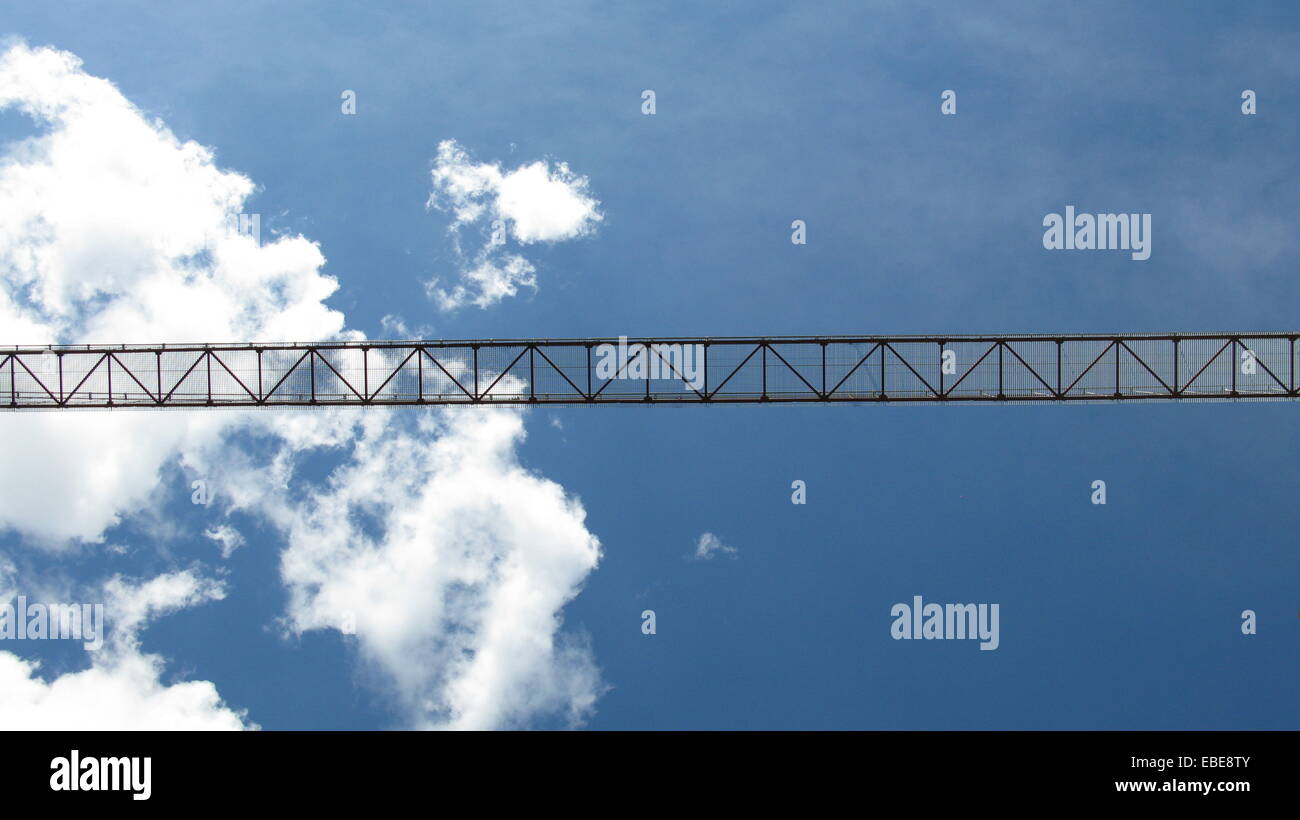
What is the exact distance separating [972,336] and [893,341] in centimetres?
252

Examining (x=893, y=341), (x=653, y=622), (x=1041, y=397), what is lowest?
(x=653, y=622)

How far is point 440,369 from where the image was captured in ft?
97.1

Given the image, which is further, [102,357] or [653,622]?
[653,622]

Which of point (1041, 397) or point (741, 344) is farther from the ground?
point (741, 344)

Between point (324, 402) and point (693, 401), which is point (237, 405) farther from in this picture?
point (693, 401)

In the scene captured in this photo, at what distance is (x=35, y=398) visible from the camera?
30297mm

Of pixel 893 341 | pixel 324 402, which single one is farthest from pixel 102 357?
pixel 893 341

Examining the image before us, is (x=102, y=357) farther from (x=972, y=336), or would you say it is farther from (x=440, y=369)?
(x=972, y=336)

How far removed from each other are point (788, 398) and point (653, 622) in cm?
1243

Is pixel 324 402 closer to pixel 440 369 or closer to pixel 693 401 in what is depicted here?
pixel 440 369

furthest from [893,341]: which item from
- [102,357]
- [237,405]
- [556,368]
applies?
[102,357]

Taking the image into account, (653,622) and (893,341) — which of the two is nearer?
(893,341)

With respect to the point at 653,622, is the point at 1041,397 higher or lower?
higher

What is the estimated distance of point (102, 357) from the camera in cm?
2984
